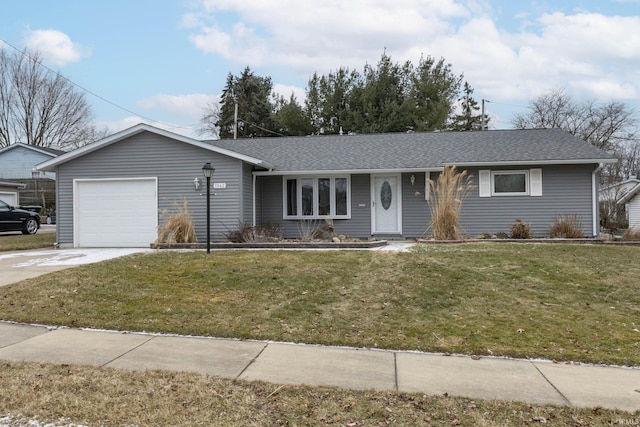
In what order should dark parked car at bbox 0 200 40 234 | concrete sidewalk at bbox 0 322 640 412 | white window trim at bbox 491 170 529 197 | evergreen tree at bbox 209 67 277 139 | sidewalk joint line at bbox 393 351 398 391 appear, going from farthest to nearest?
evergreen tree at bbox 209 67 277 139
dark parked car at bbox 0 200 40 234
white window trim at bbox 491 170 529 197
sidewalk joint line at bbox 393 351 398 391
concrete sidewalk at bbox 0 322 640 412

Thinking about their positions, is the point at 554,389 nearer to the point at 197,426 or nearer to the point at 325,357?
the point at 325,357

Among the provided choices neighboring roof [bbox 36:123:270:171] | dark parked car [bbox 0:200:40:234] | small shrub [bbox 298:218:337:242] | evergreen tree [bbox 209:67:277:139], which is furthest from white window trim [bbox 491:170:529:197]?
evergreen tree [bbox 209:67:277:139]

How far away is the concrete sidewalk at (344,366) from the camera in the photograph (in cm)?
378

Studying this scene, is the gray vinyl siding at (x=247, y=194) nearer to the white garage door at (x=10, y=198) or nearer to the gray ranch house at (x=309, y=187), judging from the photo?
the gray ranch house at (x=309, y=187)

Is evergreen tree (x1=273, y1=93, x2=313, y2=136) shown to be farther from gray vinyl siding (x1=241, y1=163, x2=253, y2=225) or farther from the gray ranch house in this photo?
gray vinyl siding (x1=241, y1=163, x2=253, y2=225)

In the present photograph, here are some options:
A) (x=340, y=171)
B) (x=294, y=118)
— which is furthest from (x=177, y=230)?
(x=294, y=118)

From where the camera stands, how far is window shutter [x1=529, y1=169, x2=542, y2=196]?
14.2m

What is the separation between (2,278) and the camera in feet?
26.9

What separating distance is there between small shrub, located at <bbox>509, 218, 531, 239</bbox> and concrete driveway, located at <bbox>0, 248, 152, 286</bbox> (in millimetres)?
11293

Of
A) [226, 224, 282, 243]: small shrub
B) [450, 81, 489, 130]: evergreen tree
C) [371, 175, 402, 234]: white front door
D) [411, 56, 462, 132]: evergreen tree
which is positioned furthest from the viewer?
[450, 81, 489, 130]: evergreen tree

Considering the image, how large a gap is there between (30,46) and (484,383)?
3917 centimetres

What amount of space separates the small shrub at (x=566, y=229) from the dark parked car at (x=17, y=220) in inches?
810

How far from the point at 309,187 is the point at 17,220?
13043mm

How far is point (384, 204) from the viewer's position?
15102 mm
